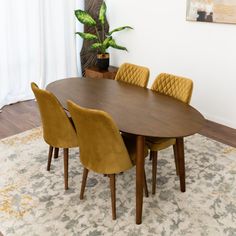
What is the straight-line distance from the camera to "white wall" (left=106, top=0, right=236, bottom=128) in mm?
3668

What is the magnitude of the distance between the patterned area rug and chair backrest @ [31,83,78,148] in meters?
0.43

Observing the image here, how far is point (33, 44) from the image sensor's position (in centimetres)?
456

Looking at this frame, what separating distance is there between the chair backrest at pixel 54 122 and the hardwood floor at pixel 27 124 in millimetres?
1278

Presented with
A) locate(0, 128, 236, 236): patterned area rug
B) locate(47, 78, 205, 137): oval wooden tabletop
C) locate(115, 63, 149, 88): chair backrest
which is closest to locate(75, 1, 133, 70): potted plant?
locate(115, 63, 149, 88): chair backrest

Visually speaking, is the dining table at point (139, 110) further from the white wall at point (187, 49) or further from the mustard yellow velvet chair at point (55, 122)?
the white wall at point (187, 49)

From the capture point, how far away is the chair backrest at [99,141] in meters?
1.88

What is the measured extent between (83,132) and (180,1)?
8.87 ft

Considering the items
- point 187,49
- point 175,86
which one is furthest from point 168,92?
point 187,49

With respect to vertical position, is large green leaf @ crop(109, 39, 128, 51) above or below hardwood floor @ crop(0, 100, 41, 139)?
above

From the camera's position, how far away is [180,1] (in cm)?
391

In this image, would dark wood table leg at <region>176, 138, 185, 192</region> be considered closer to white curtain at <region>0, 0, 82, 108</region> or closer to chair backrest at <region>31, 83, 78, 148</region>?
chair backrest at <region>31, 83, 78, 148</region>

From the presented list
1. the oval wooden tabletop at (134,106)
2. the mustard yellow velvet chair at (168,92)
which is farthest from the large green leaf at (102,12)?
the mustard yellow velvet chair at (168,92)

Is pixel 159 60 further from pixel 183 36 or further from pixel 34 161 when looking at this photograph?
pixel 34 161

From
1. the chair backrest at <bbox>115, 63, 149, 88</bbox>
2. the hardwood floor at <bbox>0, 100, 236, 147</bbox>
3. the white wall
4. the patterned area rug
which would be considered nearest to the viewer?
the patterned area rug
